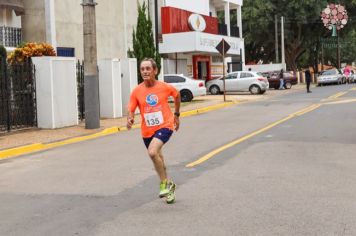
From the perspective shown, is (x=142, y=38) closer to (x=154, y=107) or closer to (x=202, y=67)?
(x=202, y=67)

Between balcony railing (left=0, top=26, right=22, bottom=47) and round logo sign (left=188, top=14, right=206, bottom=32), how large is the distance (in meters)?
14.5

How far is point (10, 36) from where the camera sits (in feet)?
77.6

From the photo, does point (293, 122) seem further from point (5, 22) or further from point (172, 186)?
point (5, 22)

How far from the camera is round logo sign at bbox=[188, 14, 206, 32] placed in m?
36.5

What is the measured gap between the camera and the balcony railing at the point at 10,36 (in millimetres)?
23080

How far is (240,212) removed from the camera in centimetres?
638

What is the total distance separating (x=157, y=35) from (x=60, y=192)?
27.8 metres

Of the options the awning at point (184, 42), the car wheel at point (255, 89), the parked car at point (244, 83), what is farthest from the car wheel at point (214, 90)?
the awning at point (184, 42)

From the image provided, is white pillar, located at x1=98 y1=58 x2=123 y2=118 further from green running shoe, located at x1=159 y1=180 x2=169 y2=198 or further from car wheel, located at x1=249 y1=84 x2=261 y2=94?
car wheel, located at x1=249 y1=84 x2=261 y2=94

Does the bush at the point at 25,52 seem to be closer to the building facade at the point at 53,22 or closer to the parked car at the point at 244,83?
the building facade at the point at 53,22

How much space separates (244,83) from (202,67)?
6.03 meters

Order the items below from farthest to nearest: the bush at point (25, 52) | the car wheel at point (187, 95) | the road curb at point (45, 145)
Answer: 1. the car wheel at point (187, 95)
2. the bush at point (25, 52)
3. the road curb at point (45, 145)

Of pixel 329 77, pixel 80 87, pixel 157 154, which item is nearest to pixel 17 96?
pixel 80 87

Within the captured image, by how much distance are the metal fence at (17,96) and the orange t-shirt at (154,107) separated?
9542 millimetres
